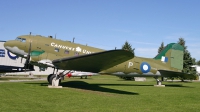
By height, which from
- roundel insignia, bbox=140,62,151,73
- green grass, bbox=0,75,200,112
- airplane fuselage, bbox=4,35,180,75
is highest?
airplane fuselage, bbox=4,35,180,75

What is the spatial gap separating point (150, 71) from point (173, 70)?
3.03 meters

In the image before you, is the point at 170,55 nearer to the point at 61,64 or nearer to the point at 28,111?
the point at 61,64

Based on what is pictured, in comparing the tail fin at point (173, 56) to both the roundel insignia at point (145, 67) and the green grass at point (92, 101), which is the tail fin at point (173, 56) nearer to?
the roundel insignia at point (145, 67)

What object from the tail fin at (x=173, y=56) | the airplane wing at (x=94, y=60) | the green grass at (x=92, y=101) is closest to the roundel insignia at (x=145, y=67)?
the tail fin at (x=173, y=56)

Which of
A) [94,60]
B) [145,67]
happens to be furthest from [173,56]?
[94,60]

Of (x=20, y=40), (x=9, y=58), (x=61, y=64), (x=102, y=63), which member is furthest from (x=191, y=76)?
(x=9, y=58)

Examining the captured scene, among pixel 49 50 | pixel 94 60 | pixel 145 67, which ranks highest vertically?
pixel 49 50

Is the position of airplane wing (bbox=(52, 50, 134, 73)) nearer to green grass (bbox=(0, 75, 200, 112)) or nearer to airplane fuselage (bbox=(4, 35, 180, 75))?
airplane fuselage (bbox=(4, 35, 180, 75))

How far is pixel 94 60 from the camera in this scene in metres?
15.8

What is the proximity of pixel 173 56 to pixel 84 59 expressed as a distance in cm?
1241

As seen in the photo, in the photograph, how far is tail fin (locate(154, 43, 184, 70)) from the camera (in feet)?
77.6

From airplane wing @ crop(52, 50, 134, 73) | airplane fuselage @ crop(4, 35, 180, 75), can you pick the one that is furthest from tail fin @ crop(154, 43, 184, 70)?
airplane wing @ crop(52, 50, 134, 73)

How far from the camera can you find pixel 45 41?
19562 mm

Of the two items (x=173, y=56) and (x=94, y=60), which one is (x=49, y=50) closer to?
(x=94, y=60)
